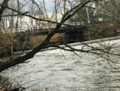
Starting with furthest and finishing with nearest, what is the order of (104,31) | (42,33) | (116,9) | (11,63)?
(42,33) → (116,9) → (11,63) → (104,31)

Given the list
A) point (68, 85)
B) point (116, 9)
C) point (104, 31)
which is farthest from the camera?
point (116, 9)

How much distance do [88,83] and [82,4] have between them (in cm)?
327

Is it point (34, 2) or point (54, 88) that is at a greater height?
point (34, 2)

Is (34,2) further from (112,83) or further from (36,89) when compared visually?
(112,83)

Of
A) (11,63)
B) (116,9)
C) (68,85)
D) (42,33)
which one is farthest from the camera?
(42,33)

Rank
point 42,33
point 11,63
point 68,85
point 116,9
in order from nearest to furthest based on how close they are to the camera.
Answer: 1. point 11,63
2. point 68,85
3. point 116,9
4. point 42,33

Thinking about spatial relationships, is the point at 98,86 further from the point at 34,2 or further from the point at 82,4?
the point at 34,2

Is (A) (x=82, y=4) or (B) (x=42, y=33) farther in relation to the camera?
(B) (x=42, y=33)

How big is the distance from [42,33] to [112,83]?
2462 centimetres

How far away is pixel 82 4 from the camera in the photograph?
6098 millimetres

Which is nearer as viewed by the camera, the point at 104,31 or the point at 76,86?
the point at 104,31

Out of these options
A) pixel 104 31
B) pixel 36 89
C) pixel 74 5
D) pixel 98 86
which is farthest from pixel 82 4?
pixel 36 89

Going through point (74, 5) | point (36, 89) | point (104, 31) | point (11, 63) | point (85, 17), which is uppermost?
point (74, 5)

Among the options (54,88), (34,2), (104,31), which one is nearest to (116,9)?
(104,31)
